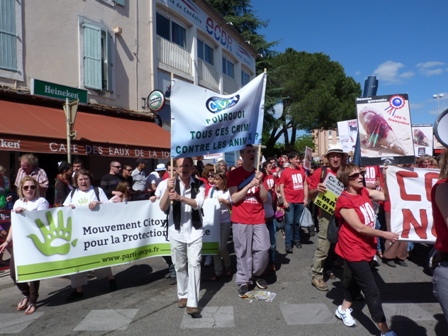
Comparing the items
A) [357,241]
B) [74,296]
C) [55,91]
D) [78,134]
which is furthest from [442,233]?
[55,91]

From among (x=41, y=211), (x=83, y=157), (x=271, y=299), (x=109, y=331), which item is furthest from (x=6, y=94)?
(x=271, y=299)

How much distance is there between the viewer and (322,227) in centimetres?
545

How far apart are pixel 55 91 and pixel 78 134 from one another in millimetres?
1517

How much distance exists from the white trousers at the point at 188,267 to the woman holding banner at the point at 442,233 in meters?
2.51

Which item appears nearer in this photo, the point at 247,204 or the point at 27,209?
the point at 27,209

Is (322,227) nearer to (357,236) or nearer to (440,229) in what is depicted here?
(357,236)

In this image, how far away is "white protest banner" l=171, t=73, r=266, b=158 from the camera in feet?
14.6

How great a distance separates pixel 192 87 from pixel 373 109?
7.23ft

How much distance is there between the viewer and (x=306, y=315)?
4344mm

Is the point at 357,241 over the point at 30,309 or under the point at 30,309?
over

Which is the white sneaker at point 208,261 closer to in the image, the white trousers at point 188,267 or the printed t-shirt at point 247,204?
the printed t-shirt at point 247,204

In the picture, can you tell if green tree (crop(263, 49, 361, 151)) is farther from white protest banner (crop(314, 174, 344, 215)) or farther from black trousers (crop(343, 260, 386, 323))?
black trousers (crop(343, 260, 386, 323))

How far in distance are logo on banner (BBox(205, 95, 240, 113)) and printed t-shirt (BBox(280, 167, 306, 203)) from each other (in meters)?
3.27

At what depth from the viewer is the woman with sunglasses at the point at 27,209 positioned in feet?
15.4
